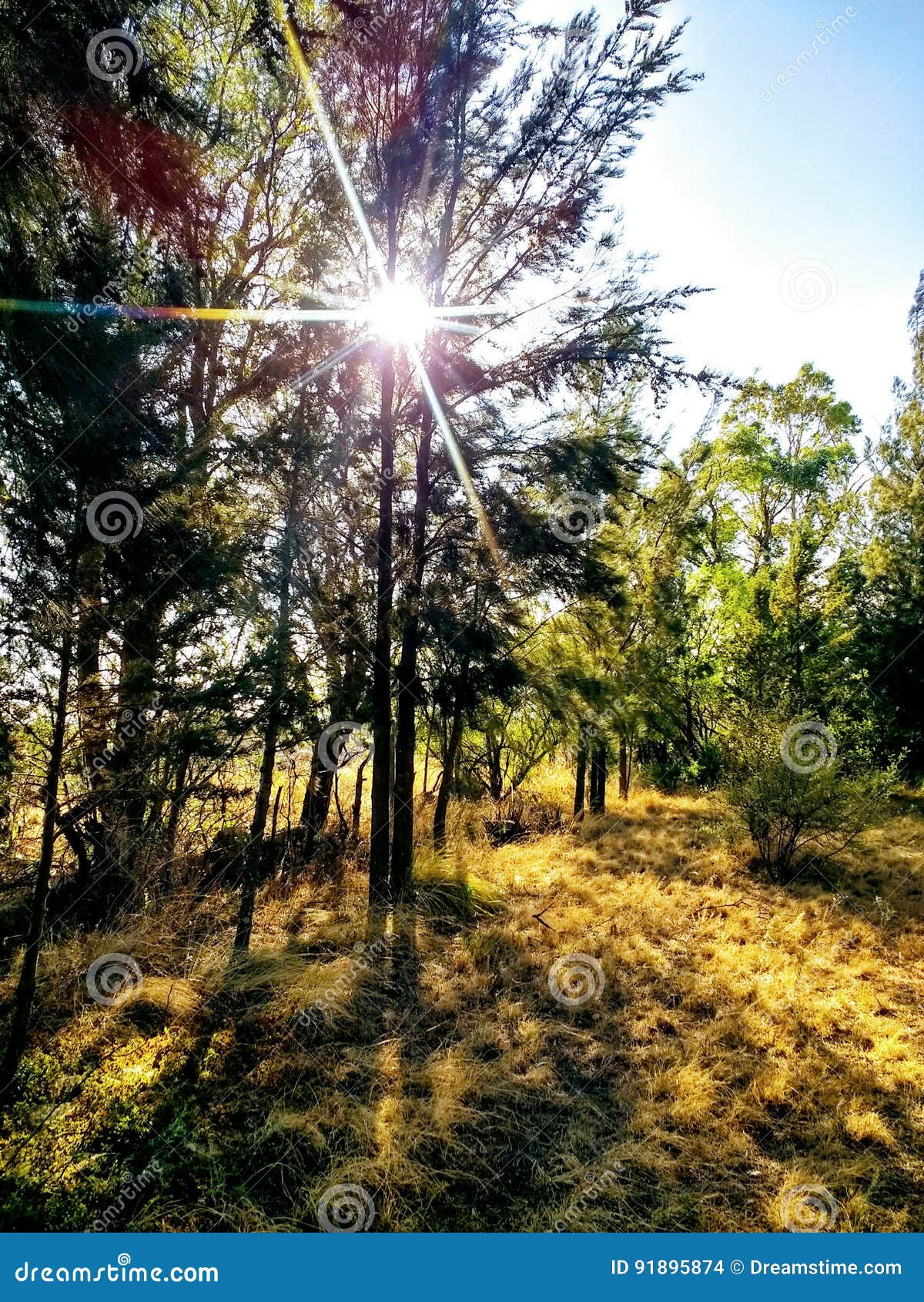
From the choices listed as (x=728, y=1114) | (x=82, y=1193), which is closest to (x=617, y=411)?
(x=728, y=1114)

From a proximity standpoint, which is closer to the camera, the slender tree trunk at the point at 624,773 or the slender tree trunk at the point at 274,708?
the slender tree trunk at the point at 274,708

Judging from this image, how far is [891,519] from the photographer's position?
12.0 m

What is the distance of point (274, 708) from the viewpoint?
5254mm

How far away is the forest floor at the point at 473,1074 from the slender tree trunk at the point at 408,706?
547mm

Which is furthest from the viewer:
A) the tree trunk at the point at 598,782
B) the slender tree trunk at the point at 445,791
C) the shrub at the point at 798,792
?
the tree trunk at the point at 598,782

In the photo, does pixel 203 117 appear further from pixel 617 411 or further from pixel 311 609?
pixel 617 411

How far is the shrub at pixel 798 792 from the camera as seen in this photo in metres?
7.83

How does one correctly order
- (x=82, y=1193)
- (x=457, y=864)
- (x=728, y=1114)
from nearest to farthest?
(x=82, y=1193) < (x=728, y=1114) < (x=457, y=864)

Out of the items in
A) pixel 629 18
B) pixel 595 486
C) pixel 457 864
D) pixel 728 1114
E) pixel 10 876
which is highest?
pixel 629 18

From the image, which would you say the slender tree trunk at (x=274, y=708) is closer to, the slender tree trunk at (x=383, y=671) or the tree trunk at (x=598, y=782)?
the slender tree trunk at (x=383, y=671)

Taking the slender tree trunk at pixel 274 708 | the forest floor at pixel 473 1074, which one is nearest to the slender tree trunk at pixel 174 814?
the forest floor at pixel 473 1074

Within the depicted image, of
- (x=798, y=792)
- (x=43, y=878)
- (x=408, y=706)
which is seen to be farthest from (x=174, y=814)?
(x=798, y=792)

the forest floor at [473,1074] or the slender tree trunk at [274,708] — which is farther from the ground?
the slender tree trunk at [274,708]

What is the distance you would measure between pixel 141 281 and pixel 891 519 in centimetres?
1318
